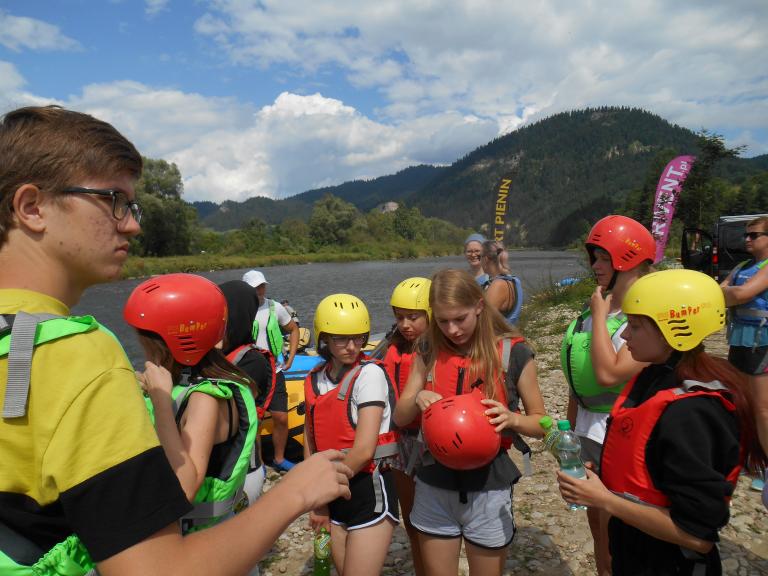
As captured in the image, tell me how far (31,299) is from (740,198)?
8994 centimetres

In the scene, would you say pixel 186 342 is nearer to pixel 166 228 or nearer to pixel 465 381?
pixel 465 381

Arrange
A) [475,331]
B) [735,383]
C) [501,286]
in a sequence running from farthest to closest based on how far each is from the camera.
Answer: [501,286]
[475,331]
[735,383]

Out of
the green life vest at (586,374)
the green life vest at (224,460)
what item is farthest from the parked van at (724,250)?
the green life vest at (224,460)

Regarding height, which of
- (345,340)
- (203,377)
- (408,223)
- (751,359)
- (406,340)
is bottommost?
(751,359)

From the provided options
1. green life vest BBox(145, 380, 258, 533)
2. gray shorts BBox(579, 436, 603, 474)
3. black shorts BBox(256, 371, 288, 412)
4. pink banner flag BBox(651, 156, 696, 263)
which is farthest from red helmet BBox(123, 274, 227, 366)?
pink banner flag BBox(651, 156, 696, 263)

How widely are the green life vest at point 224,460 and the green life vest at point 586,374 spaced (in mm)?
2214

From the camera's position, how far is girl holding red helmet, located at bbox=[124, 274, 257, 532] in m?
2.23

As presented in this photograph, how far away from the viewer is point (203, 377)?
7.74ft

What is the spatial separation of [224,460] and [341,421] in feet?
3.48

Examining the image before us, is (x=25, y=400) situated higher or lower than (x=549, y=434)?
higher

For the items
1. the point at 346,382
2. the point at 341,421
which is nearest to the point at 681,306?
the point at 346,382

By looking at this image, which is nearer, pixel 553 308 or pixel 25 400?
pixel 25 400

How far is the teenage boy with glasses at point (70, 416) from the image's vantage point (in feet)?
3.36

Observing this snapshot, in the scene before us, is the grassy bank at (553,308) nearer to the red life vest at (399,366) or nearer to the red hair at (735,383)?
the red life vest at (399,366)
